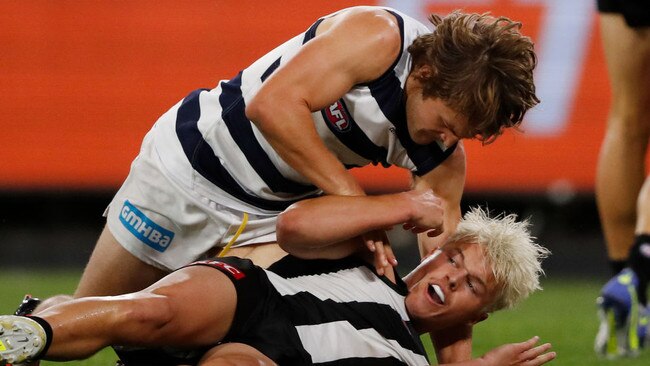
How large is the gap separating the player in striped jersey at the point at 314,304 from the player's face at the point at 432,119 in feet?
0.82

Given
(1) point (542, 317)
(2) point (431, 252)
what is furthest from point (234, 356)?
(1) point (542, 317)

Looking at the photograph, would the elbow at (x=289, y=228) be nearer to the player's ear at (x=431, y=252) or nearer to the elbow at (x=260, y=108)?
the elbow at (x=260, y=108)

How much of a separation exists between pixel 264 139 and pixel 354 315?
2.46 feet

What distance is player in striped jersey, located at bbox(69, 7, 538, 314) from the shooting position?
3.40 meters

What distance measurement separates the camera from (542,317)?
6.48 m

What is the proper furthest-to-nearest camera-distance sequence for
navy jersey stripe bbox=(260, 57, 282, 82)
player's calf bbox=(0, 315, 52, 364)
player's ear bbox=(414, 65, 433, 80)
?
navy jersey stripe bbox=(260, 57, 282, 82), player's ear bbox=(414, 65, 433, 80), player's calf bbox=(0, 315, 52, 364)

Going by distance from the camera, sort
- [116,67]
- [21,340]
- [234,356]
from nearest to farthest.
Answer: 1. [21,340]
2. [234,356]
3. [116,67]

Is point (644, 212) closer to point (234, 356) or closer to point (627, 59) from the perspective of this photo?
point (627, 59)

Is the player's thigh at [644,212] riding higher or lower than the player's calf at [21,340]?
lower

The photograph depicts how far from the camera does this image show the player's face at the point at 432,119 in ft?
11.4

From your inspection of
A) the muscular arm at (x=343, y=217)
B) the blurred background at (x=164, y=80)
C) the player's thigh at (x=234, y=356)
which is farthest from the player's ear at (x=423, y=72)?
the blurred background at (x=164, y=80)

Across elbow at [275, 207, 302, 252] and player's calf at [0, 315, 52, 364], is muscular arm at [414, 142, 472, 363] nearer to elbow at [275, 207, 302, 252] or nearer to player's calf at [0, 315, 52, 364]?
elbow at [275, 207, 302, 252]

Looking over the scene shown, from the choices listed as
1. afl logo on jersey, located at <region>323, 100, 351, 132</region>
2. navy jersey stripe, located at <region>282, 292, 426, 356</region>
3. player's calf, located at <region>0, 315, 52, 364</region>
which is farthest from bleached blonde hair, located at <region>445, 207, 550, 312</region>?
player's calf, located at <region>0, 315, 52, 364</region>

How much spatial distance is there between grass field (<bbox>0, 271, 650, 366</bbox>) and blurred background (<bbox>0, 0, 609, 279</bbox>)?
717 millimetres
